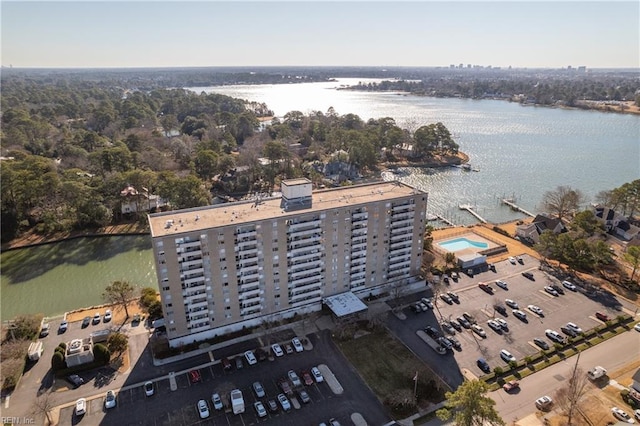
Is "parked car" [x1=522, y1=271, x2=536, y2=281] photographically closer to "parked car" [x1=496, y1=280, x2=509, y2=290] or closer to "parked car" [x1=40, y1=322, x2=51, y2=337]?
"parked car" [x1=496, y1=280, x2=509, y2=290]

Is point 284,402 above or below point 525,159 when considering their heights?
below

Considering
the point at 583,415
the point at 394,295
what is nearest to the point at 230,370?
the point at 394,295

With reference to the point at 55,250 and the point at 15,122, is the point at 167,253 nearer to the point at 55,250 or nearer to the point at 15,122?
the point at 55,250

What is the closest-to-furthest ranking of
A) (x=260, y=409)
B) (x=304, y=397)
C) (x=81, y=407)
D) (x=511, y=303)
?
(x=81, y=407), (x=260, y=409), (x=304, y=397), (x=511, y=303)

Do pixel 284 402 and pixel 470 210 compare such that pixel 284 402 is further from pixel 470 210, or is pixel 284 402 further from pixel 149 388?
pixel 470 210

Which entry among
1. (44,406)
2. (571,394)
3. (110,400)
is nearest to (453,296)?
(571,394)

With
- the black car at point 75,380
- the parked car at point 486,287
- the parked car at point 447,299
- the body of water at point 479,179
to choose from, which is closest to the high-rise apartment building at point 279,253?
the parked car at point 447,299
